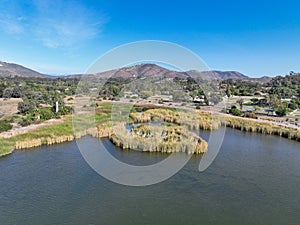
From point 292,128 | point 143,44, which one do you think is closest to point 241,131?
point 292,128

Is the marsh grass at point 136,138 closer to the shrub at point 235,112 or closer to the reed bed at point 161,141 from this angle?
the reed bed at point 161,141

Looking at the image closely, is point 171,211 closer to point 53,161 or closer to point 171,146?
point 171,146

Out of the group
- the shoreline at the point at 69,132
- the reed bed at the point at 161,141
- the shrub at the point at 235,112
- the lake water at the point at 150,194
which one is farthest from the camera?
the shrub at the point at 235,112

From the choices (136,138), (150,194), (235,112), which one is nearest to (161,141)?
(136,138)

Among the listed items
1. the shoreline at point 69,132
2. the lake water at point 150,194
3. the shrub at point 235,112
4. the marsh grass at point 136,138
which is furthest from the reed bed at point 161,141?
the shrub at point 235,112

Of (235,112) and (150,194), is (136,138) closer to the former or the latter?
(150,194)

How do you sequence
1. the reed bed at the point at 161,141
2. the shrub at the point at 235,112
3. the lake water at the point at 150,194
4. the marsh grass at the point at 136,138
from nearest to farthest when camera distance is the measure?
the lake water at the point at 150,194 → the reed bed at the point at 161,141 → the marsh grass at the point at 136,138 → the shrub at the point at 235,112

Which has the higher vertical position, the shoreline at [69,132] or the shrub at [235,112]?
the shrub at [235,112]

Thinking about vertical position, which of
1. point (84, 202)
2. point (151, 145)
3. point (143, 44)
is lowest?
point (84, 202)
